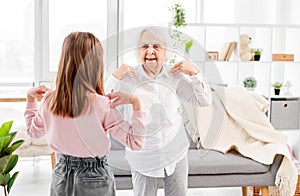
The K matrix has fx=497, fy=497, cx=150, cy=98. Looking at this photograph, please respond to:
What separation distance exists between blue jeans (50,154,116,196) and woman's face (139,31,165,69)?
395 mm

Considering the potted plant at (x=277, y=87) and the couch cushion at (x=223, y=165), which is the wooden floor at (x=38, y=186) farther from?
the potted plant at (x=277, y=87)

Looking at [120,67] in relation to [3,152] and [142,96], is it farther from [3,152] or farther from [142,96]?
[3,152]

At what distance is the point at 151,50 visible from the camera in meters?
Answer: 1.81

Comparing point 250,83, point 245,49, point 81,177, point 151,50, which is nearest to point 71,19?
point 245,49

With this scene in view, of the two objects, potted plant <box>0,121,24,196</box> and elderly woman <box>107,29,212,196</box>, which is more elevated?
elderly woman <box>107,29,212,196</box>

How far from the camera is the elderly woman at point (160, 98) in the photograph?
72.5 inches

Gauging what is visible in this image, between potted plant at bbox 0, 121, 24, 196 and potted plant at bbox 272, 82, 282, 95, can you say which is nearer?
potted plant at bbox 0, 121, 24, 196

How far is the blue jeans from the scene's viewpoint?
1738 mm

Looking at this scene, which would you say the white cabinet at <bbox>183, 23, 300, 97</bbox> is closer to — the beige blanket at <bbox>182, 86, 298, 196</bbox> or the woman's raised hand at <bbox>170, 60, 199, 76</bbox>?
the beige blanket at <bbox>182, 86, 298, 196</bbox>

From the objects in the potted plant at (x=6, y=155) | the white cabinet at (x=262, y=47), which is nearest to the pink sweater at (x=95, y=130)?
the potted plant at (x=6, y=155)

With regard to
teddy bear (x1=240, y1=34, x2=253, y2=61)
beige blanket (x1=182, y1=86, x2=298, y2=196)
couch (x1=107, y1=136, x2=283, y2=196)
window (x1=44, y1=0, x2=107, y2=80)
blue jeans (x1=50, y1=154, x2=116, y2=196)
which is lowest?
couch (x1=107, y1=136, x2=283, y2=196)

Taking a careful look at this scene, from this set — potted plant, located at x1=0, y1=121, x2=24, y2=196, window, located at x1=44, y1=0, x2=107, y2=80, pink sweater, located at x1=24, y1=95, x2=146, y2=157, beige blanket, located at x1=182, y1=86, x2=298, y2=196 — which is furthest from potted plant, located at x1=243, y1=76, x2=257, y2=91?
pink sweater, located at x1=24, y1=95, x2=146, y2=157

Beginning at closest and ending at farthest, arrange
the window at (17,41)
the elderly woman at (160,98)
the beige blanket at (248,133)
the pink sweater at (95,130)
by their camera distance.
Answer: the pink sweater at (95,130), the elderly woman at (160,98), the beige blanket at (248,133), the window at (17,41)

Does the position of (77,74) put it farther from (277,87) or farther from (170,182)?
(277,87)
